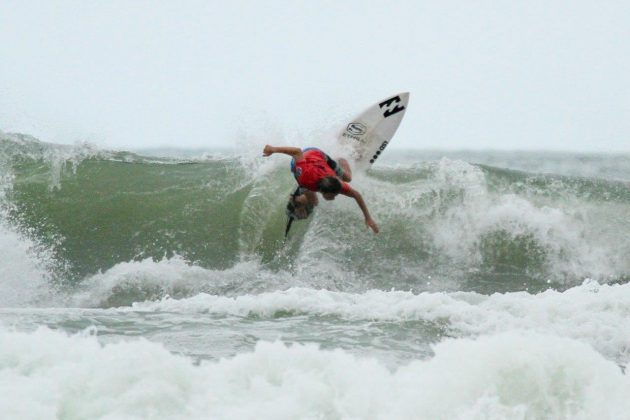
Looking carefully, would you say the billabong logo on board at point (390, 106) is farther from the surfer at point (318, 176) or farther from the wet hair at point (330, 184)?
the wet hair at point (330, 184)

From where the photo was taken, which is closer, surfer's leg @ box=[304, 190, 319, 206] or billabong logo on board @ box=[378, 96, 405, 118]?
surfer's leg @ box=[304, 190, 319, 206]

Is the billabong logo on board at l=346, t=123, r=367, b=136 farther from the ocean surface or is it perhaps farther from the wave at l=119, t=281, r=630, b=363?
the wave at l=119, t=281, r=630, b=363

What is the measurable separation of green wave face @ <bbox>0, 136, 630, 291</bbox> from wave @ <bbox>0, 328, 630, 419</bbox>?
172 inches

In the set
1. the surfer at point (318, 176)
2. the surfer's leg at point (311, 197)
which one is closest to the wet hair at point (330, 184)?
the surfer at point (318, 176)

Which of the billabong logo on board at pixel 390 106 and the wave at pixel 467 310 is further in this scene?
the billabong logo on board at pixel 390 106

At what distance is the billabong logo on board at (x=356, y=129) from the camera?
10.5m

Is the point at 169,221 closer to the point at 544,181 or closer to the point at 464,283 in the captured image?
the point at 464,283

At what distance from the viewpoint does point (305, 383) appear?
4.82 meters

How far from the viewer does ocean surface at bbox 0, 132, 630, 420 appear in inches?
188

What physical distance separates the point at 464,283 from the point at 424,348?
3.42 metres

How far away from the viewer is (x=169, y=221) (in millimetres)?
10727

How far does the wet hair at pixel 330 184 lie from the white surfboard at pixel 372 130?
1986 mm

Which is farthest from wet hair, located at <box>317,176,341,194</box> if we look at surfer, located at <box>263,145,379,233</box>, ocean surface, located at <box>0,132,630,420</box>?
ocean surface, located at <box>0,132,630,420</box>

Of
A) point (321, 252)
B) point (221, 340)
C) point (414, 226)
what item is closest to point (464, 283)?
point (414, 226)
